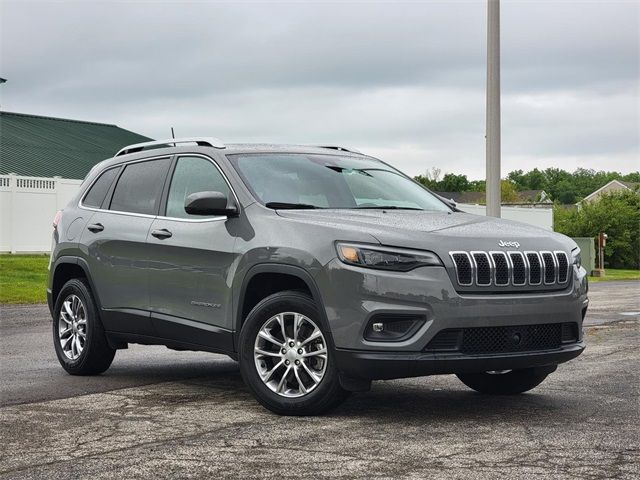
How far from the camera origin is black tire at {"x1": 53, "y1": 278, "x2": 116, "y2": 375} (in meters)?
9.55

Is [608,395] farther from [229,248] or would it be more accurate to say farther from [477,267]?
[229,248]

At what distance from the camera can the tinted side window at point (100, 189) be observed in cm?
993

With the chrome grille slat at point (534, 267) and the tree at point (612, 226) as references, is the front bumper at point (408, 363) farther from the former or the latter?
the tree at point (612, 226)

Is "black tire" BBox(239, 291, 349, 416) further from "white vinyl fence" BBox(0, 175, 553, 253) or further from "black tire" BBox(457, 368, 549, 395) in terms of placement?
"white vinyl fence" BBox(0, 175, 553, 253)

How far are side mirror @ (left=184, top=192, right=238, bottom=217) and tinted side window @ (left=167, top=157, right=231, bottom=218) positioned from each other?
1.54ft

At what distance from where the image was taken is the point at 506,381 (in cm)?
848

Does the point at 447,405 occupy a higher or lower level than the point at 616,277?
higher

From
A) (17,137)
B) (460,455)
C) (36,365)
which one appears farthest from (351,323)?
(17,137)

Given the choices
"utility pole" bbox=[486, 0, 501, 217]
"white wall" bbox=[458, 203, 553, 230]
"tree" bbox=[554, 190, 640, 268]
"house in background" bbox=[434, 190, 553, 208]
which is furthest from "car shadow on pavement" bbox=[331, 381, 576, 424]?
"house in background" bbox=[434, 190, 553, 208]

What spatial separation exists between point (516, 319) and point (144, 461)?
101 inches

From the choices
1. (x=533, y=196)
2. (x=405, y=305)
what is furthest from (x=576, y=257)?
(x=533, y=196)

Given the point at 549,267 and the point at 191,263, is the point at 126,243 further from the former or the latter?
the point at 549,267

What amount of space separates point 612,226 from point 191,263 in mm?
60670

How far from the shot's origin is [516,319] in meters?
7.14
